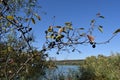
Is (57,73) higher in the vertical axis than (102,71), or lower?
lower

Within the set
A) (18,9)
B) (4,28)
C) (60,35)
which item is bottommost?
(60,35)

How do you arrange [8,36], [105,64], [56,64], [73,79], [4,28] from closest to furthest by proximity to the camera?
1. [4,28]
2. [8,36]
3. [56,64]
4. [73,79]
5. [105,64]

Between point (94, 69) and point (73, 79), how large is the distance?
7.30ft

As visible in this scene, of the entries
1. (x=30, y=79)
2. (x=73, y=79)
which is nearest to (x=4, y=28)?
(x=30, y=79)

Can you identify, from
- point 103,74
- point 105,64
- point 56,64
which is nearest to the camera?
point 56,64

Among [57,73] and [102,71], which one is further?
[102,71]

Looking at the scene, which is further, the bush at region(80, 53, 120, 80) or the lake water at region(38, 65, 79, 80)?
the bush at region(80, 53, 120, 80)

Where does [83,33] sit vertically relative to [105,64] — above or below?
below

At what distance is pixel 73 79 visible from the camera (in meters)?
12.6

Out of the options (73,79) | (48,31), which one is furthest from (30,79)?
(48,31)

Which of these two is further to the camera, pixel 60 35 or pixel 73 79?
pixel 73 79

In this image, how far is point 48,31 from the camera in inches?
183

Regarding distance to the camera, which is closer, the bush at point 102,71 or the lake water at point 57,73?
the lake water at point 57,73

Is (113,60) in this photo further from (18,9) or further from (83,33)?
A: (83,33)
